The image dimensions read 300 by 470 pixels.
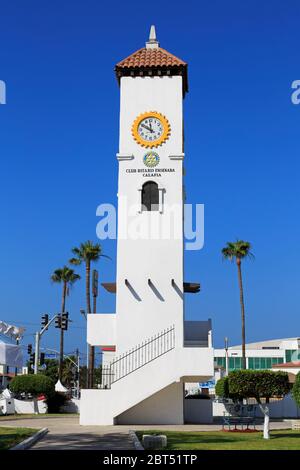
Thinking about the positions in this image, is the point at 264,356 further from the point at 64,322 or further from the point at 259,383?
the point at 259,383

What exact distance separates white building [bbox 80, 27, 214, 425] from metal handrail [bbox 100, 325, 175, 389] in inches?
1.7

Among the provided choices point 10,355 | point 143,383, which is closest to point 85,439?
point 143,383

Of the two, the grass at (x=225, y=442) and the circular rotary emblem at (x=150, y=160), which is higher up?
the circular rotary emblem at (x=150, y=160)

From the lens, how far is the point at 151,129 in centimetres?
3047

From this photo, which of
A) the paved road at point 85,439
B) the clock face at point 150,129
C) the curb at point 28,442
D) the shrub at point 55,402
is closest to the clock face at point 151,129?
the clock face at point 150,129

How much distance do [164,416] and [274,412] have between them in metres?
14.4

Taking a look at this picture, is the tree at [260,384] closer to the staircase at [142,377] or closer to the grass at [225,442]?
the grass at [225,442]

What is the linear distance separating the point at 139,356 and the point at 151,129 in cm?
1078

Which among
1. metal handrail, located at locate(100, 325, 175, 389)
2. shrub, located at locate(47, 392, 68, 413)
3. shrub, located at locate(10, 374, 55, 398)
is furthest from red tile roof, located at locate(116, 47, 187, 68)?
shrub, located at locate(47, 392, 68, 413)

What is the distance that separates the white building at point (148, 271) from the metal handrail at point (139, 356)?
0.15 feet

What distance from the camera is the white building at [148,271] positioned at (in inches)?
1040

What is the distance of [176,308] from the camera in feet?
94.3

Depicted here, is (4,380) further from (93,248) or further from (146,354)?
(146,354)
